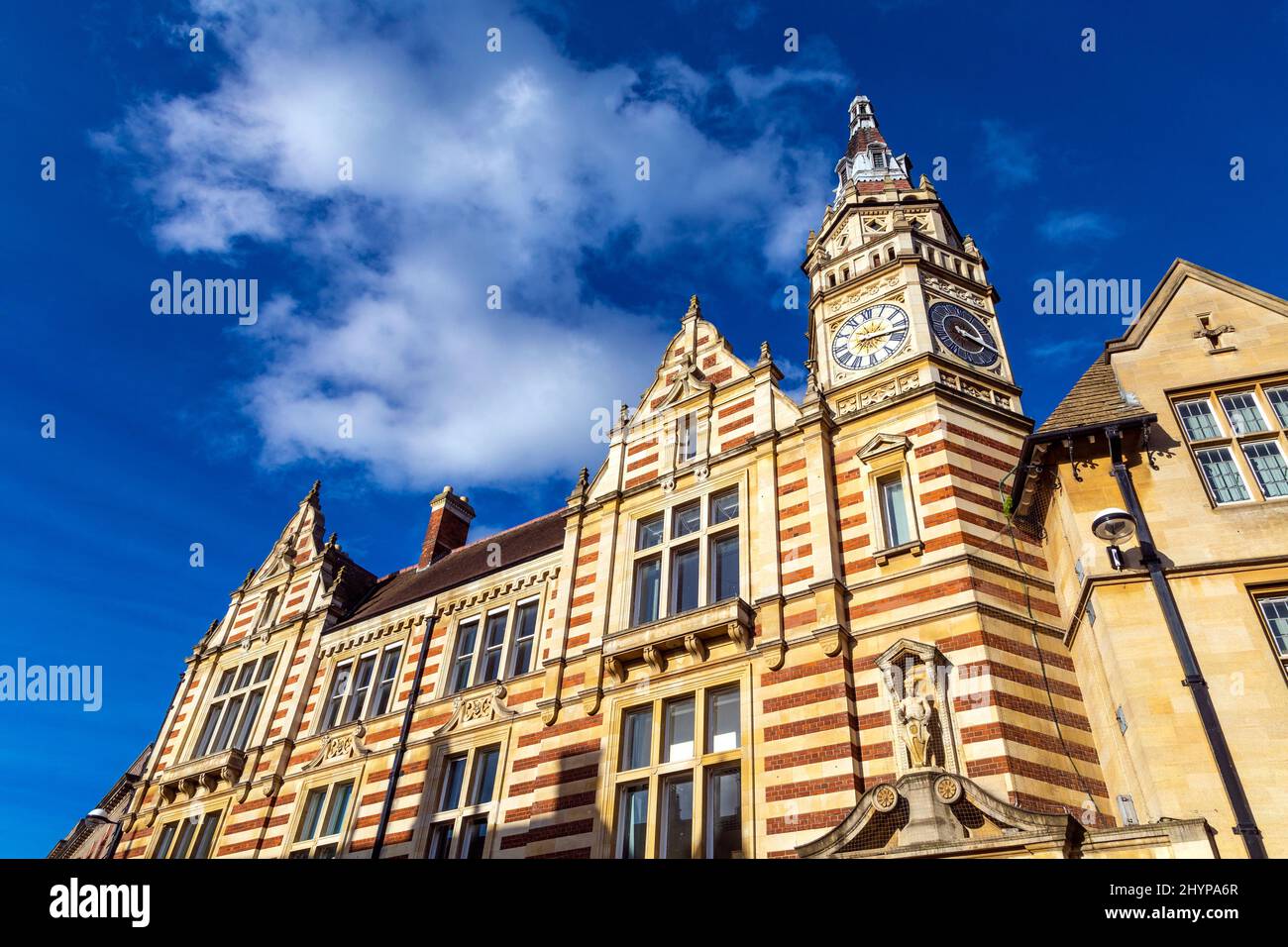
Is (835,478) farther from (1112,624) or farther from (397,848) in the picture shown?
(397,848)

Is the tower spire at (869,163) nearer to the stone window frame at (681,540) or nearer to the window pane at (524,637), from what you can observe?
the stone window frame at (681,540)

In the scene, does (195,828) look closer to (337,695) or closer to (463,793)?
(337,695)

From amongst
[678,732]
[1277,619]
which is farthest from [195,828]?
[1277,619]

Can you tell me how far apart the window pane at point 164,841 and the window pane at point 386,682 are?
683 cm

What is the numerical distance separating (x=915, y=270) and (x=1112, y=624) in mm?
11238

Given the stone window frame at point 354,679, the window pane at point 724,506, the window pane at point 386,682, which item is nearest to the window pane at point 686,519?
the window pane at point 724,506

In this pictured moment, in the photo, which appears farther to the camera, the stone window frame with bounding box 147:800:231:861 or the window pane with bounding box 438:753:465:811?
the stone window frame with bounding box 147:800:231:861

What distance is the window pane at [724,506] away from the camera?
61.3 feet

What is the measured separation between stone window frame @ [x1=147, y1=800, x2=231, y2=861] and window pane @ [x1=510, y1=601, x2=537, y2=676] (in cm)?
892

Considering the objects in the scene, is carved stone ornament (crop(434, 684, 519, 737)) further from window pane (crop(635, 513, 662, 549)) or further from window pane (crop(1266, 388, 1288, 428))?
window pane (crop(1266, 388, 1288, 428))

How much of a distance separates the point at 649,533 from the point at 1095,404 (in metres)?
9.60

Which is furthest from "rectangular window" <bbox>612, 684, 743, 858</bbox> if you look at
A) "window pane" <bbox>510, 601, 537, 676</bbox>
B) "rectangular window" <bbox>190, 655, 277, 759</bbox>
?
"rectangular window" <bbox>190, 655, 277, 759</bbox>

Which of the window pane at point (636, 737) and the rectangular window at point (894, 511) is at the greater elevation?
the rectangular window at point (894, 511)

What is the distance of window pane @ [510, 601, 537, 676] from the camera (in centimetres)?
2038
